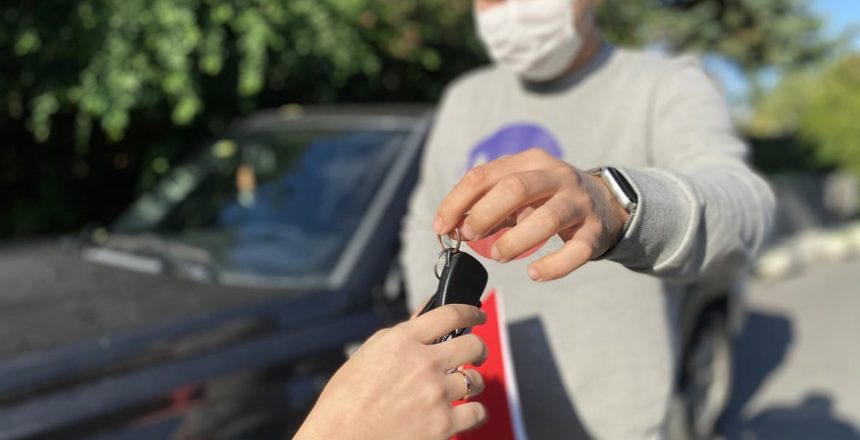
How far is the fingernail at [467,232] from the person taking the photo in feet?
2.90

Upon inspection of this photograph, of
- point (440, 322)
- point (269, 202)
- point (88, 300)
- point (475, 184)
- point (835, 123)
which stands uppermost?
point (835, 123)

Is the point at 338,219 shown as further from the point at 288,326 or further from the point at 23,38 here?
the point at 23,38

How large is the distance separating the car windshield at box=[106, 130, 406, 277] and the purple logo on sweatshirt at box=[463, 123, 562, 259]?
1114mm

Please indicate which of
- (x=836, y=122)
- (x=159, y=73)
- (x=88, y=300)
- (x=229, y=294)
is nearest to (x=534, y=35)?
(x=229, y=294)

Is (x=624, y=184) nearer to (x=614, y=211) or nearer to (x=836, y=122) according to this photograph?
(x=614, y=211)

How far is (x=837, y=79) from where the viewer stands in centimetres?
1476

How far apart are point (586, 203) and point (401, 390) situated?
282 mm

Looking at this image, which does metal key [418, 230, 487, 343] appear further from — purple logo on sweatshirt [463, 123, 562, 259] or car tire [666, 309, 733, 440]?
car tire [666, 309, 733, 440]

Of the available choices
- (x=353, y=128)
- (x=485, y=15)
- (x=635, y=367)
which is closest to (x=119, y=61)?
(x=353, y=128)

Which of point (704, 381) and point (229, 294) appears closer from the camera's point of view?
point (229, 294)

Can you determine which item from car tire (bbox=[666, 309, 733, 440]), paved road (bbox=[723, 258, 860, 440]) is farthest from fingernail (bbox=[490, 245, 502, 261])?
paved road (bbox=[723, 258, 860, 440])

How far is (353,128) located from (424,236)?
1.57 m

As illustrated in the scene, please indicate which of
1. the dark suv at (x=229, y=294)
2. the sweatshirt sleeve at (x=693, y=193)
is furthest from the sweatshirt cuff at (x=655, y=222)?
the dark suv at (x=229, y=294)

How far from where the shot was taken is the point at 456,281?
99 centimetres
